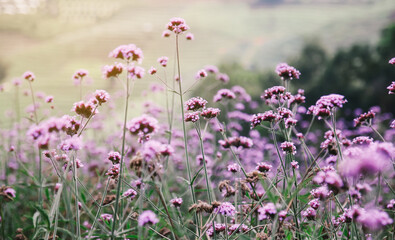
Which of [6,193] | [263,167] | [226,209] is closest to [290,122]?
[263,167]

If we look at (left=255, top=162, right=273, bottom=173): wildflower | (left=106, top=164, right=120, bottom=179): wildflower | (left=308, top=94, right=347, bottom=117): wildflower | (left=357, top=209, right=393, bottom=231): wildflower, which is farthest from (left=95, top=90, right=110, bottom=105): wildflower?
(left=357, top=209, right=393, bottom=231): wildflower

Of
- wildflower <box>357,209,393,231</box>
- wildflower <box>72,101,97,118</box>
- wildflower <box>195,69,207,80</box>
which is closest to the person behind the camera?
wildflower <box>357,209,393,231</box>

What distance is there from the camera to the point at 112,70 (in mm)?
1871

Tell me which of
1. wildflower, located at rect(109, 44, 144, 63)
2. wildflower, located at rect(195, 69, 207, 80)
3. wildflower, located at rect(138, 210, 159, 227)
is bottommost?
wildflower, located at rect(138, 210, 159, 227)

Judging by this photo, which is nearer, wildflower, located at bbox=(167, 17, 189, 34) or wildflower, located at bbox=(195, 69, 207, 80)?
wildflower, located at bbox=(167, 17, 189, 34)

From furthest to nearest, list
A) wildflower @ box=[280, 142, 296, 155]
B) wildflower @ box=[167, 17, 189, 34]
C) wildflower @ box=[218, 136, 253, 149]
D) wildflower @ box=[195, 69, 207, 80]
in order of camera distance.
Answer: wildflower @ box=[195, 69, 207, 80] → wildflower @ box=[167, 17, 189, 34] → wildflower @ box=[280, 142, 296, 155] → wildflower @ box=[218, 136, 253, 149]

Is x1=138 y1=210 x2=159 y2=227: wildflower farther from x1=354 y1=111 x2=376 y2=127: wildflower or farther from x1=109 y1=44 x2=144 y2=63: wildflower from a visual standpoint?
x1=354 y1=111 x2=376 y2=127: wildflower

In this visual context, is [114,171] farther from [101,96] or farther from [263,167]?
[263,167]

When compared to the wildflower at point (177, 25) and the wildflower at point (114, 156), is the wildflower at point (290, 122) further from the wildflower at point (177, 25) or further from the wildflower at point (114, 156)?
the wildflower at point (114, 156)

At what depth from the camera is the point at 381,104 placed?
12438mm

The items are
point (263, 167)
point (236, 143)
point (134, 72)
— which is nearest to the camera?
point (134, 72)

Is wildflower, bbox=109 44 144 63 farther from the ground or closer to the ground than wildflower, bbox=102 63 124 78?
farther from the ground

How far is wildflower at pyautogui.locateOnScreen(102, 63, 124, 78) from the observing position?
1.86 meters

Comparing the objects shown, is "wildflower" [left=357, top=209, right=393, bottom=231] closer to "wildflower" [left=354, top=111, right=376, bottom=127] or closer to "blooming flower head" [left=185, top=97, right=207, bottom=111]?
"wildflower" [left=354, top=111, right=376, bottom=127]
